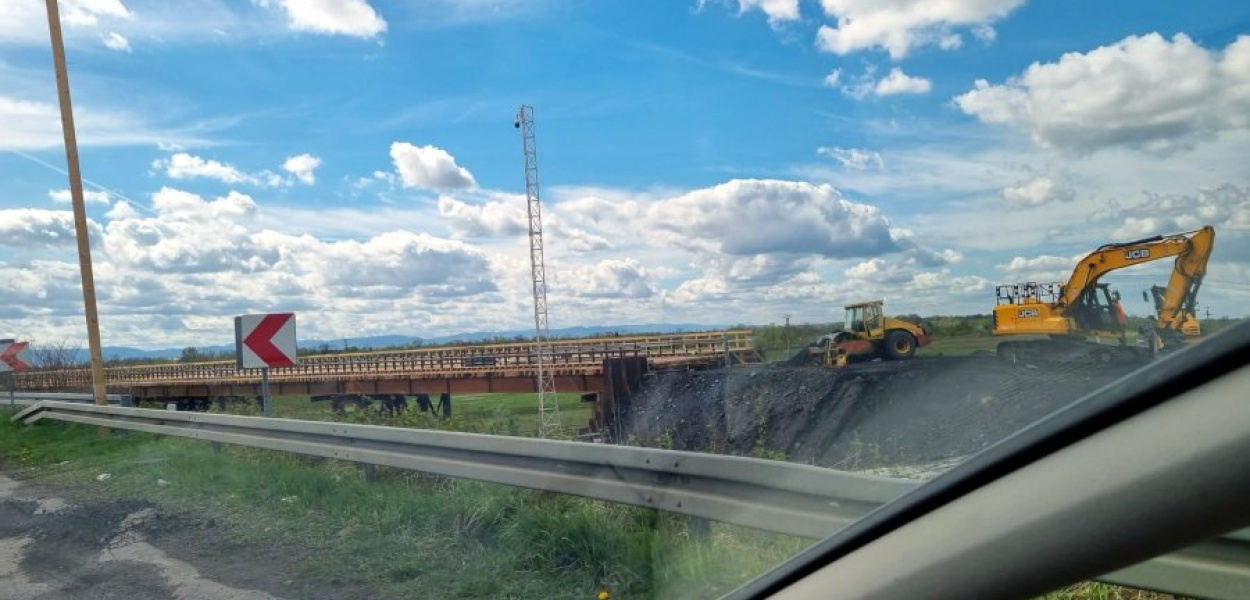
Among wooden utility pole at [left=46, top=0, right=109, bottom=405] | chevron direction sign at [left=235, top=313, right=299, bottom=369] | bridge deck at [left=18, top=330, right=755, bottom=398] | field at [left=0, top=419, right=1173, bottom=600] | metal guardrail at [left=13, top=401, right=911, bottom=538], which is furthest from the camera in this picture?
wooden utility pole at [left=46, top=0, right=109, bottom=405]

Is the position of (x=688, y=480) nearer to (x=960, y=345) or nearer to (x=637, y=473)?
(x=637, y=473)

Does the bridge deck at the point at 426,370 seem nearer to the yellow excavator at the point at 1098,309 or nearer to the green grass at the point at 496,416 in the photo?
→ the green grass at the point at 496,416

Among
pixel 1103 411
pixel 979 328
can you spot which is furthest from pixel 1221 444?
pixel 979 328

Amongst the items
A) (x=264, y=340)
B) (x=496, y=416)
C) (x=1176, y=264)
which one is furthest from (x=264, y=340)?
(x=1176, y=264)

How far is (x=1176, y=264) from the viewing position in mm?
1902

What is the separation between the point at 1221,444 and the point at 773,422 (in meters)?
4.08

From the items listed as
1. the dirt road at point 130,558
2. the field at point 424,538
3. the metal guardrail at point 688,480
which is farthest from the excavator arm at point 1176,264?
the dirt road at point 130,558

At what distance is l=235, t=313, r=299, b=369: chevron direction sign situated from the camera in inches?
472

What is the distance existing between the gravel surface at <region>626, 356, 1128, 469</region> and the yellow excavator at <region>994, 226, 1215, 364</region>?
79mm

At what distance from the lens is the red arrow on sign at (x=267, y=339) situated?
A: 1202 centimetres

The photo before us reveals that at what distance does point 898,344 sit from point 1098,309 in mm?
1365

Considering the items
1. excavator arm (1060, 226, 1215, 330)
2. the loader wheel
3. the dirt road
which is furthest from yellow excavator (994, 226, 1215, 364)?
the dirt road

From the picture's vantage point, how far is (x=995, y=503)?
67.7 inches

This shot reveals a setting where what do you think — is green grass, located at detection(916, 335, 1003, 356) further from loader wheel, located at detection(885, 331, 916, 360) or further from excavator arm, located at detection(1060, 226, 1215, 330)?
excavator arm, located at detection(1060, 226, 1215, 330)
